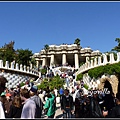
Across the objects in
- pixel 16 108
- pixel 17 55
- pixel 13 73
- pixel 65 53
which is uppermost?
pixel 65 53

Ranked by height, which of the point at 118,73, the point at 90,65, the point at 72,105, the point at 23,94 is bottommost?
the point at 72,105

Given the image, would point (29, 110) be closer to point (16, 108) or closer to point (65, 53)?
point (16, 108)

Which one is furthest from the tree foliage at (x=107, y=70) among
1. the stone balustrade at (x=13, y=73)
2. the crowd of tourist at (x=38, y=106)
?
the stone balustrade at (x=13, y=73)

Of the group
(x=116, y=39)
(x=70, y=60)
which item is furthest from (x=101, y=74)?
(x=70, y=60)

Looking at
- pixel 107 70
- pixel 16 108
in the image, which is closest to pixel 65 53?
pixel 107 70

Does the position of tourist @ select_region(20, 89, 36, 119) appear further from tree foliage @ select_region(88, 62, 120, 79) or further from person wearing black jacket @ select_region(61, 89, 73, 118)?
tree foliage @ select_region(88, 62, 120, 79)

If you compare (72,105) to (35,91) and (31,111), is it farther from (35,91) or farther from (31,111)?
(31,111)

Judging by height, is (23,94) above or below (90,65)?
below

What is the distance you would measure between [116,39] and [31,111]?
77.2 feet

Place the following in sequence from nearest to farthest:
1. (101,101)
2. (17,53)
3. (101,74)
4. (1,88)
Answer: (1,88) → (101,101) → (101,74) → (17,53)

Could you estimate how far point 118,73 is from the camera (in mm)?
18344

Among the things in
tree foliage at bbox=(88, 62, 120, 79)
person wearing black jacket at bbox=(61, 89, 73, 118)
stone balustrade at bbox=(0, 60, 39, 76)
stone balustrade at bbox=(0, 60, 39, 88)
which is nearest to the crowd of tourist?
person wearing black jacket at bbox=(61, 89, 73, 118)

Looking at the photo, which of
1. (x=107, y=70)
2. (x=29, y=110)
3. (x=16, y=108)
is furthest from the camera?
(x=107, y=70)

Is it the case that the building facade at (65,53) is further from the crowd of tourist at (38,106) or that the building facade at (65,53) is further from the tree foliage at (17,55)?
the crowd of tourist at (38,106)
